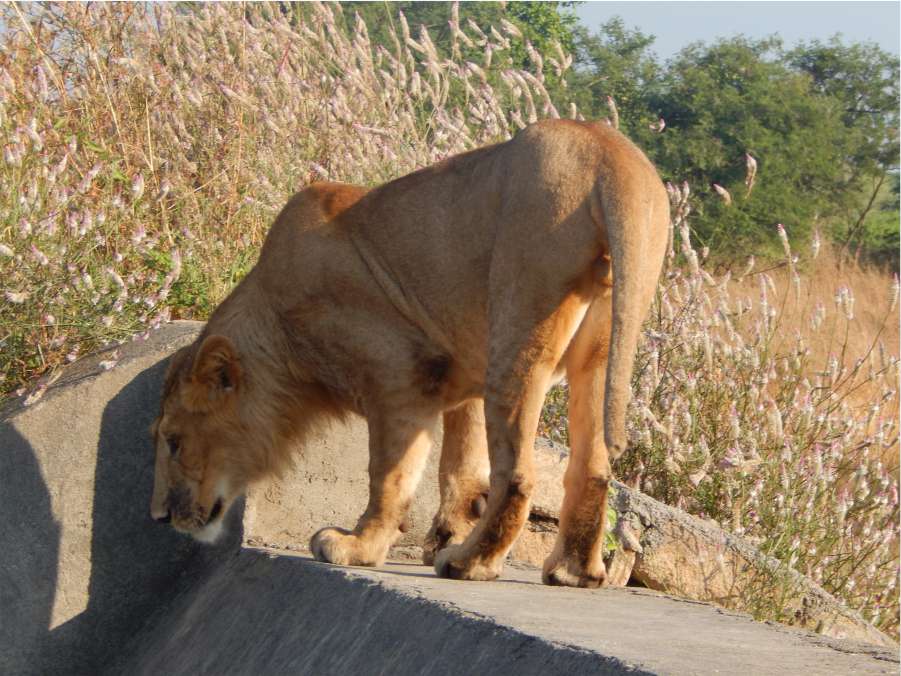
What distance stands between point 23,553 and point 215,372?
111cm

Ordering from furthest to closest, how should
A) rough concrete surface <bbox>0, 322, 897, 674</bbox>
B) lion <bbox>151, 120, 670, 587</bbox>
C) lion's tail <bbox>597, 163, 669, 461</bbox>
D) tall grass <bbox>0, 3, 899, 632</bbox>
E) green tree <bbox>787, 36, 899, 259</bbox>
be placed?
green tree <bbox>787, 36, 899, 259</bbox> < tall grass <bbox>0, 3, 899, 632</bbox> < rough concrete surface <bbox>0, 322, 897, 674</bbox> < lion <bbox>151, 120, 670, 587</bbox> < lion's tail <bbox>597, 163, 669, 461</bbox>

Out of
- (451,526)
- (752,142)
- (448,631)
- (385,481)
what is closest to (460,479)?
(451,526)

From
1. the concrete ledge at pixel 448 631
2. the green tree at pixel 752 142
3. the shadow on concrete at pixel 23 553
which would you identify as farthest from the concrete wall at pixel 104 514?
the green tree at pixel 752 142

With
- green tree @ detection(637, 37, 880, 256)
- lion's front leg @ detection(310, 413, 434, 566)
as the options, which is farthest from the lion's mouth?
green tree @ detection(637, 37, 880, 256)

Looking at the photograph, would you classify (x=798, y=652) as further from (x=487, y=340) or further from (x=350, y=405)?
(x=350, y=405)

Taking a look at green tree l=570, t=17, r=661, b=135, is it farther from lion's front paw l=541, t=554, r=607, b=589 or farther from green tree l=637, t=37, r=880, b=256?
lion's front paw l=541, t=554, r=607, b=589

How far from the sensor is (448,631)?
3326 mm

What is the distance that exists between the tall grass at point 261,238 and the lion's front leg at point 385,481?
1.60 metres

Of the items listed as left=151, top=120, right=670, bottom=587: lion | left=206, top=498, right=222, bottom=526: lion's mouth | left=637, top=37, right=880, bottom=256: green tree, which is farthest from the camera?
left=637, top=37, right=880, bottom=256: green tree

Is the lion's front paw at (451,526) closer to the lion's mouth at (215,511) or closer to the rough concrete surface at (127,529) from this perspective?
the rough concrete surface at (127,529)

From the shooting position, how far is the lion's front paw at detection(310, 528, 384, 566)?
4.54 meters

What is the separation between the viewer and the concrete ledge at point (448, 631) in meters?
→ 2.89

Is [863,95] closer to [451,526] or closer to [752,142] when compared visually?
[752,142]

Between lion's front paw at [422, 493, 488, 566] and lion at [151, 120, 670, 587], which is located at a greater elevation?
lion at [151, 120, 670, 587]
